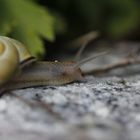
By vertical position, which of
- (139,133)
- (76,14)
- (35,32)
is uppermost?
(76,14)

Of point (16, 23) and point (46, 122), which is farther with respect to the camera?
point (16, 23)

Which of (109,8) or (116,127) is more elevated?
(109,8)

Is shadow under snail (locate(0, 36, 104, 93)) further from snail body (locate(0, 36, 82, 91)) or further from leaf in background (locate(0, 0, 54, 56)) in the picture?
leaf in background (locate(0, 0, 54, 56))

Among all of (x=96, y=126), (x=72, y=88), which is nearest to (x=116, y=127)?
(x=96, y=126)

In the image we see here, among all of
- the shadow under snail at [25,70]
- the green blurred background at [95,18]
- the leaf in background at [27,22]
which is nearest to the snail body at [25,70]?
the shadow under snail at [25,70]

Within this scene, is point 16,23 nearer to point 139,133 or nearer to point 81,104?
point 81,104

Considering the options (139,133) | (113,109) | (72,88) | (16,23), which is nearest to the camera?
(139,133)
